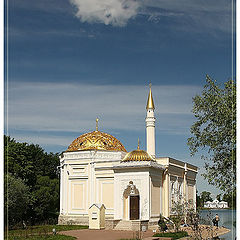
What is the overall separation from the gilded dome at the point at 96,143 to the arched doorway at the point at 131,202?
443 centimetres

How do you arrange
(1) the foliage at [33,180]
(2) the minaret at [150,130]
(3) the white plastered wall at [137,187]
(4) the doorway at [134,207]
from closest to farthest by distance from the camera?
1. (3) the white plastered wall at [137,187]
2. (4) the doorway at [134,207]
3. (2) the minaret at [150,130]
4. (1) the foliage at [33,180]

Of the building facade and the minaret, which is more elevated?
the minaret

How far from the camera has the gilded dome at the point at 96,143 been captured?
29209 millimetres

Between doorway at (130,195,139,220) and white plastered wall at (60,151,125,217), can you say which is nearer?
doorway at (130,195,139,220)

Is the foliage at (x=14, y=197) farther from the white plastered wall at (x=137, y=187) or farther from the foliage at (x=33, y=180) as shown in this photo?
the white plastered wall at (x=137, y=187)

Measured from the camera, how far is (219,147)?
441 inches

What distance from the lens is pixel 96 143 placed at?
29328mm

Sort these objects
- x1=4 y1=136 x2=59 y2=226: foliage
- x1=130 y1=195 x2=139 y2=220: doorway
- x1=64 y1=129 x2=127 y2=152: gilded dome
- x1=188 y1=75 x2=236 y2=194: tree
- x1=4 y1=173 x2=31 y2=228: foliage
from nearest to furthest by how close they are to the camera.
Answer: x1=188 y1=75 x2=236 y2=194: tree, x1=130 y1=195 x2=139 y2=220: doorway, x1=4 y1=173 x2=31 y2=228: foliage, x1=64 y1=129 x2=127 y2=152: gilded dome, x1=4 y1=136 x2=59 y2=226: foliage

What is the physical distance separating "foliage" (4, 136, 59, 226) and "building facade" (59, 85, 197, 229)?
12.7 ft

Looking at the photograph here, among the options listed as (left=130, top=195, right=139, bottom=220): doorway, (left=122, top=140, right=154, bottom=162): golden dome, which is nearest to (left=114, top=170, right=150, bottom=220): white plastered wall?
(left=130, top=195, right=139, bottom=220): doorway

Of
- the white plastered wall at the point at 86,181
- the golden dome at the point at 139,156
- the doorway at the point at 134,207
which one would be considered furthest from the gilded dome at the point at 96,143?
the doorway at the point at 134,207

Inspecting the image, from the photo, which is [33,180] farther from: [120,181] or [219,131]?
[219,131]

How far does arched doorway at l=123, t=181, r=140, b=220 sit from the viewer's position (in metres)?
25.3

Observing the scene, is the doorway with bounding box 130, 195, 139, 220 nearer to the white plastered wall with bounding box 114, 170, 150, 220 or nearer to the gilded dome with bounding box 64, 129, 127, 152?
the white plastered wall with bounding box 114, 170, 150, 220
